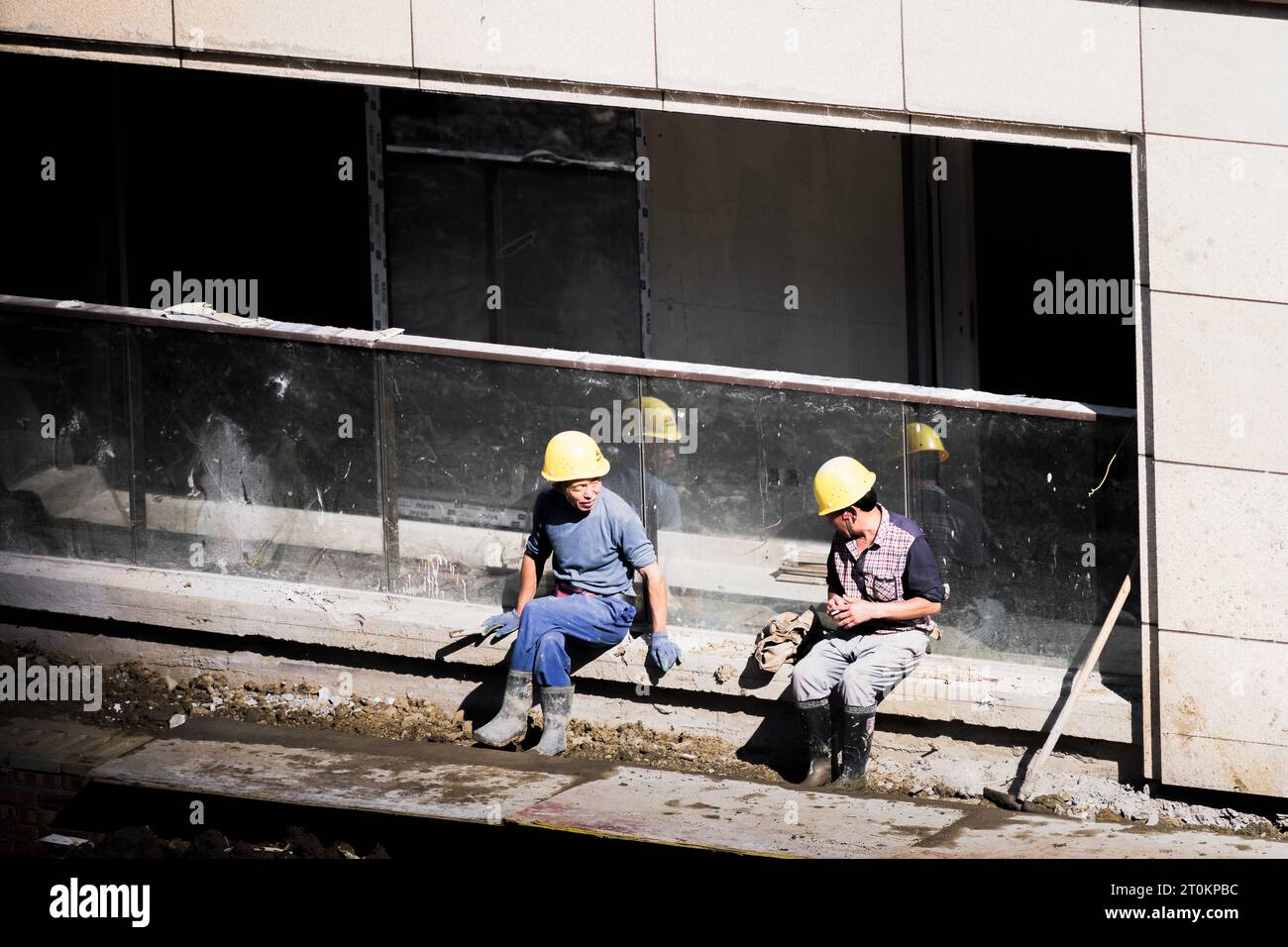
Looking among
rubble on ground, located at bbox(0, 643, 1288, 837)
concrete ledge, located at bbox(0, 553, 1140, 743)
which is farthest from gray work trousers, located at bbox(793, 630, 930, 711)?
rubble on ground, located at bbox(0, 643, 1288, 837)

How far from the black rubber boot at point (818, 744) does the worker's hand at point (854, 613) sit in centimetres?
44

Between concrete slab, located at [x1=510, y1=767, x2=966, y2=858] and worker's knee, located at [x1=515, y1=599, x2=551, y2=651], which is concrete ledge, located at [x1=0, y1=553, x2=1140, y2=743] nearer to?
worker's knee, located at [x1=515, y1=599, x2=551, y2=651]

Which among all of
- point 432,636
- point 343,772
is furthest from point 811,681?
point 343,772

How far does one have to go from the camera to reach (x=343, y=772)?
7.80 m

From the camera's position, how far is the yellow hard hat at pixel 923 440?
25.4ft

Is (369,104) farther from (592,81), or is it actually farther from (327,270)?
(592,81)

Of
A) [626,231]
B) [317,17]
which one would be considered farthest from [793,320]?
[317,17]

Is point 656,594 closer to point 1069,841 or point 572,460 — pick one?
point 572,460

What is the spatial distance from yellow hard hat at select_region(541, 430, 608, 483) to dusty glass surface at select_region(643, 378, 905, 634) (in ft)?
1.22

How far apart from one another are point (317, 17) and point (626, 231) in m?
3.64

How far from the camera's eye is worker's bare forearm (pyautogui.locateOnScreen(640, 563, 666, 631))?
7.98 metres

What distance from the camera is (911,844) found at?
6.79 meters

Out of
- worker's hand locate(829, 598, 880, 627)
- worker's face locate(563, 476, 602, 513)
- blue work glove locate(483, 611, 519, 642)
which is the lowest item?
blue work glove locate(483, 611, 519, 642)

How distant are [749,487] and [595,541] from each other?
850mm
